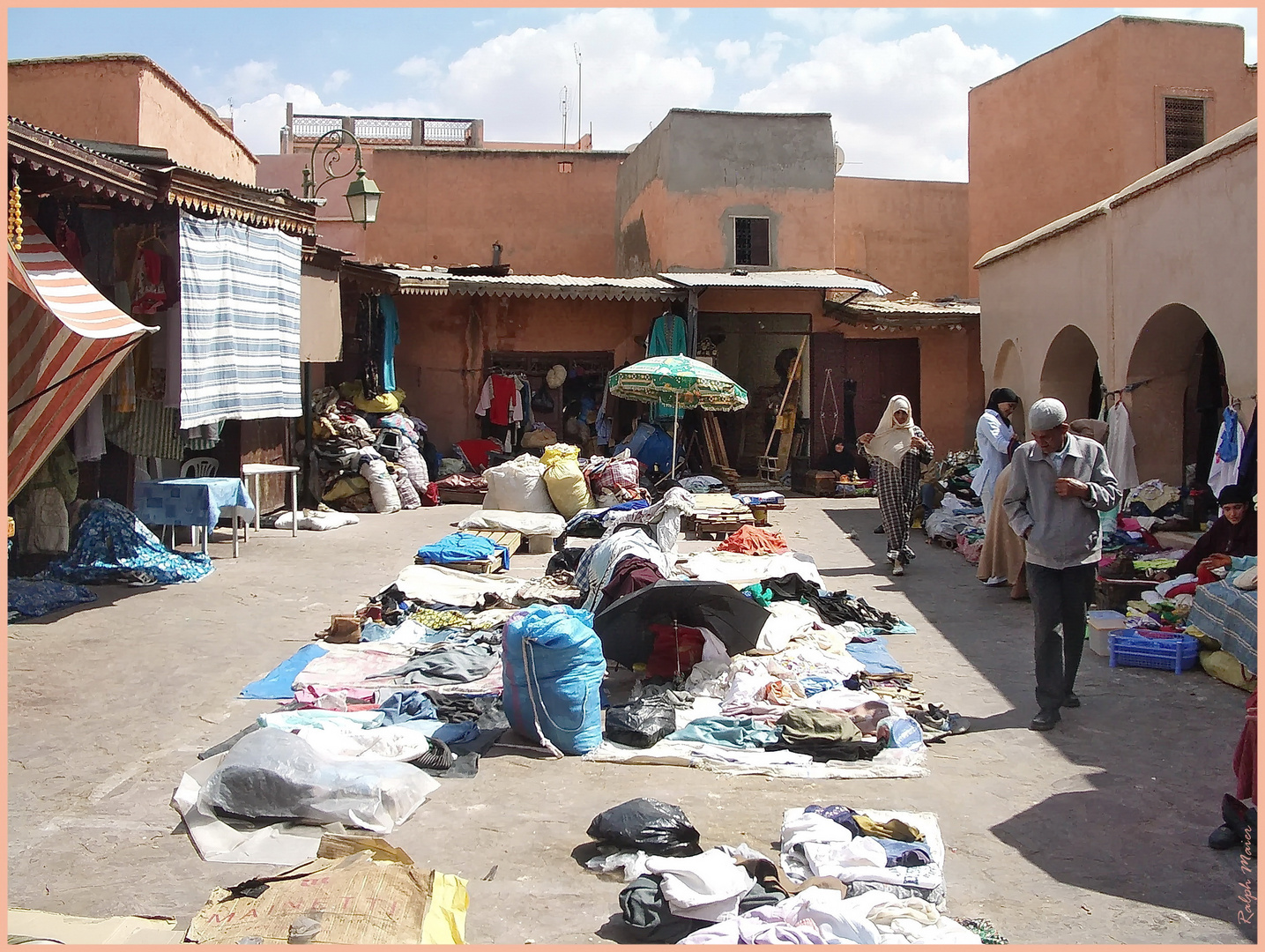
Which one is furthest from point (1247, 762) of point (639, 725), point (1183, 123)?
point (1183, 123)

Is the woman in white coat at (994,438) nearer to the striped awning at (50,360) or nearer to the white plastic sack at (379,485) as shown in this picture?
the striped awning at (50,360)

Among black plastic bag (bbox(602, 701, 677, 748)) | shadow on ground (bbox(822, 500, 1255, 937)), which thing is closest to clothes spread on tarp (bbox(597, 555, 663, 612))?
black plastic bag (bbox(602, 701, 677, 748))

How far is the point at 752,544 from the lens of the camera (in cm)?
1170

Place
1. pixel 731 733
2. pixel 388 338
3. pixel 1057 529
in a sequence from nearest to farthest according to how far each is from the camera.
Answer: pixel 731 733
pixel 1057 529
pixel 388 338

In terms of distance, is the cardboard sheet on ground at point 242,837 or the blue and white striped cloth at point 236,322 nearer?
the cardboard sheet on ground at point 242,837

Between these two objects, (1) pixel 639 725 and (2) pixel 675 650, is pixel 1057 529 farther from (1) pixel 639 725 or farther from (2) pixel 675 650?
(1) pixel 639 725

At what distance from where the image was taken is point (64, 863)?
413 centimetres

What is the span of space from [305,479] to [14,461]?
778cm

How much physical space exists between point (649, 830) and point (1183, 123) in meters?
19.6

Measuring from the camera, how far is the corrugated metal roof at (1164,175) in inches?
375

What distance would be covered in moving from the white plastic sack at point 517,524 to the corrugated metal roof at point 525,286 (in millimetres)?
5675

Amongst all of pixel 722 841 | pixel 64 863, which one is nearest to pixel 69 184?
pixel 64 863

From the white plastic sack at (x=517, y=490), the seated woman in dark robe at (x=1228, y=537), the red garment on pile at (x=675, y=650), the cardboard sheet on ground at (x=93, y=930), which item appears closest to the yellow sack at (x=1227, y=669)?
the seated woman in dark robe at (x=1228, y=537)

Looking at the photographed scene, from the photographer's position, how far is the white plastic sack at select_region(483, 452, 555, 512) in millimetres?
14383
